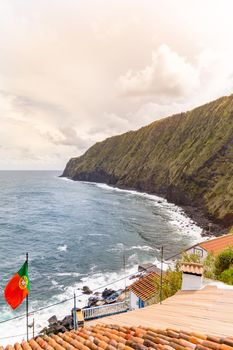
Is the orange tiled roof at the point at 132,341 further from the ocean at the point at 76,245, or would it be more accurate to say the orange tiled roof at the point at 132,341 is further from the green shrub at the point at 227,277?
the ocean at the point at 76,245

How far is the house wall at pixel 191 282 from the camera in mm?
14859

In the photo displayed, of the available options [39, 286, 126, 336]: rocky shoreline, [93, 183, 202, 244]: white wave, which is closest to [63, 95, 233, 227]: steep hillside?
[93, 183, 202, 244]: white wave

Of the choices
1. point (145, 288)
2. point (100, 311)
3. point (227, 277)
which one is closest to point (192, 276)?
point (227, 277)

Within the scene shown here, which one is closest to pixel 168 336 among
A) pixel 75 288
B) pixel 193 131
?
pixel 75 288

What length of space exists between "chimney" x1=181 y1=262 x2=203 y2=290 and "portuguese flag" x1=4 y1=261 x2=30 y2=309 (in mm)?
8185

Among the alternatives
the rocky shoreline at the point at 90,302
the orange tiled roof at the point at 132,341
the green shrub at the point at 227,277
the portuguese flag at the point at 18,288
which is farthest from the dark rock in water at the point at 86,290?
the orange tiled roof at the point at 132,341

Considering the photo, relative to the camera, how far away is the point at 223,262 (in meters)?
21.8

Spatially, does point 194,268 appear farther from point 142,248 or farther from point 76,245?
point 76,245

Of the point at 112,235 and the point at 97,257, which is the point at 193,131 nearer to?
the point at 112,235

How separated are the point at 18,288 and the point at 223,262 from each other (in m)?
15.6

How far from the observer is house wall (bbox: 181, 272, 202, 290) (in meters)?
14.9

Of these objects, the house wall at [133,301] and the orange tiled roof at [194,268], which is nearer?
the orange tiled roof at [194,268]

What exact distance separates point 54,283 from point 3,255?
48.7 feet

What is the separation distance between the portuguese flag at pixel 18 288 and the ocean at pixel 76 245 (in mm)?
16360
